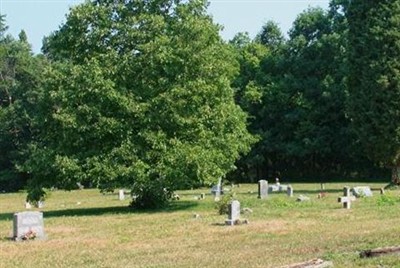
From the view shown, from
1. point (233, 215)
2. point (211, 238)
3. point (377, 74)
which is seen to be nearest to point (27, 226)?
point (211, 238)

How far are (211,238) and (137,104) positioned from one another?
31.7 feet

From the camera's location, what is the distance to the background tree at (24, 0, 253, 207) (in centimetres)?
2548

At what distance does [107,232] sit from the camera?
63.5 feet

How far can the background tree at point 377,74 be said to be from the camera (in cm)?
3875

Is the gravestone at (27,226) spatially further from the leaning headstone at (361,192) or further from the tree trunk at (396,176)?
the tree trunk at (396,176)

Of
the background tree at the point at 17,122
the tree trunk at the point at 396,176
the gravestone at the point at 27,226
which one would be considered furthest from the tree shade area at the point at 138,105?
the background tree at the point at 17,122

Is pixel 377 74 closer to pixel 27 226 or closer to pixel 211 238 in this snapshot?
pixel 211 238

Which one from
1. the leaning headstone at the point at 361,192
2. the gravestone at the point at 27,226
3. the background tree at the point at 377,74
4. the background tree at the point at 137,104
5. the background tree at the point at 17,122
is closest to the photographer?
the gravestone at the point at 27,226

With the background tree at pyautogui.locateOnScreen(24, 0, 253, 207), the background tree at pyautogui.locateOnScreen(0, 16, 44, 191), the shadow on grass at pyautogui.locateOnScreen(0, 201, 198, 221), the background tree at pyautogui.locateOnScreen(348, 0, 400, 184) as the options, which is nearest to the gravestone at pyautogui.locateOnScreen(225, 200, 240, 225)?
the background tree at pyautogui.locateOnScreen(24, 0, 253, 207)

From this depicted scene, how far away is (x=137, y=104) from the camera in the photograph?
1017 inches

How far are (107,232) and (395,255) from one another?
30.8 ft

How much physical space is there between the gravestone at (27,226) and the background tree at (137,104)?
6.32m

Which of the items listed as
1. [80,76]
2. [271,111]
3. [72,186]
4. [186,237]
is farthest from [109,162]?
[271,111]

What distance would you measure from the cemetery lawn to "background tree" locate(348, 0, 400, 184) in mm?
13604
